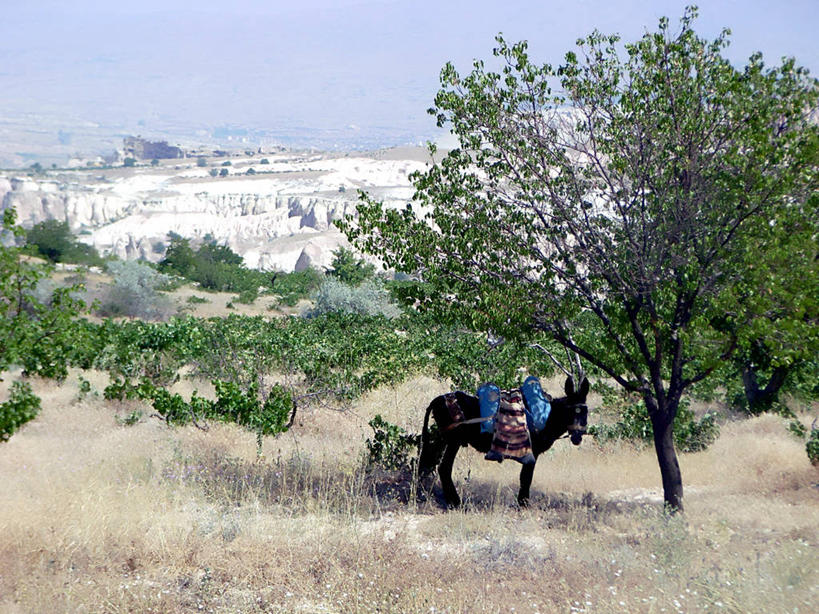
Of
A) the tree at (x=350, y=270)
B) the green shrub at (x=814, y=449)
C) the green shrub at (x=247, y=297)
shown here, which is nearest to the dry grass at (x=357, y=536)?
the green shrub at (x=814, y=449)

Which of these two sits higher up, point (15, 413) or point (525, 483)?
point (15, 413)

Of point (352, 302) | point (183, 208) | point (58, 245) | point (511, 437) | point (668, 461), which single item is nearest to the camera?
point (511, 437)

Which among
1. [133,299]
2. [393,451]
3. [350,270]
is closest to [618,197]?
[393,451]

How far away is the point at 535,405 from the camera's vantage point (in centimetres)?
906

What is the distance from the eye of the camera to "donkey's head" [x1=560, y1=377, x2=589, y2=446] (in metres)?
8.78

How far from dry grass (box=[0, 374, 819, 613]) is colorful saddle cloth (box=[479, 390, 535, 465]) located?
69cm

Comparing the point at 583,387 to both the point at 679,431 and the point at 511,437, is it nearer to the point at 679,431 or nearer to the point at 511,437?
the point at 511,437

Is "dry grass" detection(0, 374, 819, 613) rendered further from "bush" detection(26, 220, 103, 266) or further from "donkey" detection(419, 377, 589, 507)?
"bush" detection(26, 220, 103, 266)

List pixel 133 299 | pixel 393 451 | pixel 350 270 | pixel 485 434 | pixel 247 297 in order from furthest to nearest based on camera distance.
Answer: pixel 350 270 → pixel 247 297 → pixel 133 299 → pixel 393 451 → pixel 485 434

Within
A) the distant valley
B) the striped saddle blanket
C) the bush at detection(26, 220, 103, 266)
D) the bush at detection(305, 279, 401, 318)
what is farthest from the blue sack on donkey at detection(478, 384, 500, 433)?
the distant valley

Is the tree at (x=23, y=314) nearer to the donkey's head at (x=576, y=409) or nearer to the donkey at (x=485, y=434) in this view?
the donkey at (x=485, y=434)

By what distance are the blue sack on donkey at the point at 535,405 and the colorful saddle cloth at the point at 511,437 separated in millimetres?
295

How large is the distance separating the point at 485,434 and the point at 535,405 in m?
0.71

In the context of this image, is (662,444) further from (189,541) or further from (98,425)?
(98,425)
